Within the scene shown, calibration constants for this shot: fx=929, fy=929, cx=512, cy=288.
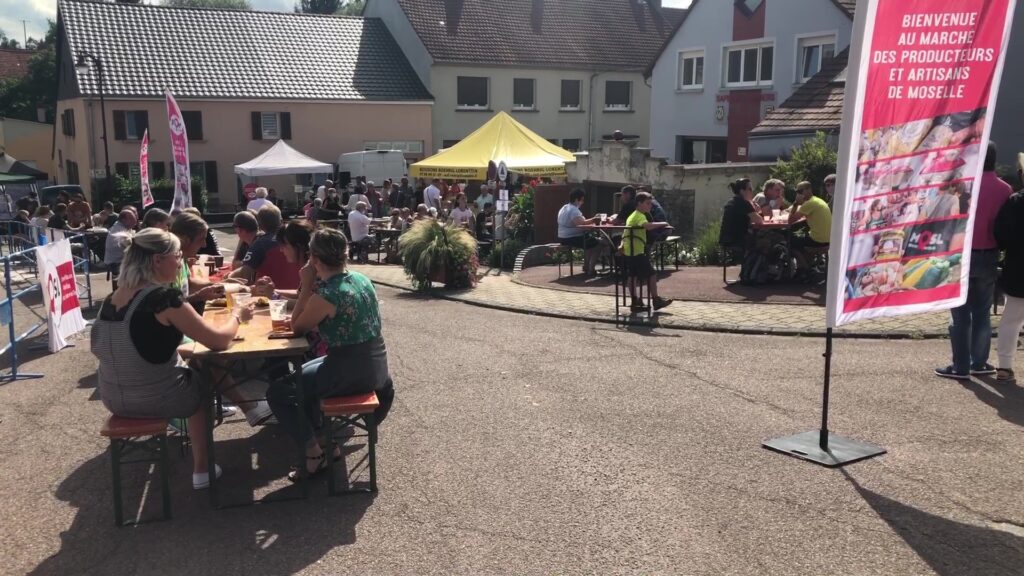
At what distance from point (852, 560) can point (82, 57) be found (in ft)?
112

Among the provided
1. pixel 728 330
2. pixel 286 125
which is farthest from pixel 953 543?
pixel 286 125

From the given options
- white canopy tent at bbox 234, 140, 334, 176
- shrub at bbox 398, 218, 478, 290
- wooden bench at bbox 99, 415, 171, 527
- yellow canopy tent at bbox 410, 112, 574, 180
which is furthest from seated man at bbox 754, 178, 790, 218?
white canopy tent at bbox 234, 140, 334, 176

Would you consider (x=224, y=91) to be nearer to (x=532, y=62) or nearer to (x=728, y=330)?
(x=532, y=62)

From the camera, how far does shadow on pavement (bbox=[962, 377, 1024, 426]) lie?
700 cm

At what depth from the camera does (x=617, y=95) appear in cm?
4634

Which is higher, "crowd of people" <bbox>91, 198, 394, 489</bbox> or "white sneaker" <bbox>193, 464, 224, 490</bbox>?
"crowd of people" <bbox>91, 198, 394, 489</bbox>

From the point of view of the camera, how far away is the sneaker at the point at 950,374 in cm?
802

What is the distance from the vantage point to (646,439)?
21.9 ft

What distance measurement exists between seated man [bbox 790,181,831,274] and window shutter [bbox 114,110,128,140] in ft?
102

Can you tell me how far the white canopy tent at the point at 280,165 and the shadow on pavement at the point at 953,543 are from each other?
28204 mm

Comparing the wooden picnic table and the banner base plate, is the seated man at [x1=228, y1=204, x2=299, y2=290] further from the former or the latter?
the banner base plate

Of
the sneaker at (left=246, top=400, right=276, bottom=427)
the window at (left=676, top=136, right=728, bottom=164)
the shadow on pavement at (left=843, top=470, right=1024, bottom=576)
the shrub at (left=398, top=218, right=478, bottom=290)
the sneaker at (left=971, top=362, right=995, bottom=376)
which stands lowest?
the shadow on pavement at (left=843, top=470, right=1024, bottom=576)

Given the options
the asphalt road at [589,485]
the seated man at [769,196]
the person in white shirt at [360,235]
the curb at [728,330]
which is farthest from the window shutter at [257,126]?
the asphalt road at [589,485]

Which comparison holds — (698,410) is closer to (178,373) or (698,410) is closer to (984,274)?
(984,274)
